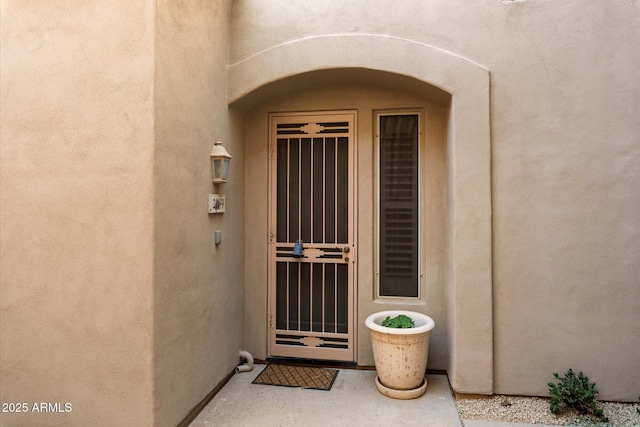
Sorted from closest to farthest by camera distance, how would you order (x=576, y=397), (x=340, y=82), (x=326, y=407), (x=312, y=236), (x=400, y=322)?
(x=576, y=397), (x=326, y=407), (x=400, y=322), (x=340, y=82), (x=312, y=236)

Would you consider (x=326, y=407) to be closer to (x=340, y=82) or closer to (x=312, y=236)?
(x=312, y=236)

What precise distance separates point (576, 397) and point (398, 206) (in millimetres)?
2076

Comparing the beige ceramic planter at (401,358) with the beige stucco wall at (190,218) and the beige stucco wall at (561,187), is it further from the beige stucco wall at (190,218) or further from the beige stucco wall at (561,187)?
the beige stucco wall at (190,218)

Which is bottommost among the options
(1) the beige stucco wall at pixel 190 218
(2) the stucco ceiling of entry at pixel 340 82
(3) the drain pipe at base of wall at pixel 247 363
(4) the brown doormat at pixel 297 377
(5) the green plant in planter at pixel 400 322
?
(4) the brown doormat at pixel 297 377

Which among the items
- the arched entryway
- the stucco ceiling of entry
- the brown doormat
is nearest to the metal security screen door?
the brown doormat

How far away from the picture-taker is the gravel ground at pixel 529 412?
2945mm

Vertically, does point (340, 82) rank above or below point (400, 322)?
above

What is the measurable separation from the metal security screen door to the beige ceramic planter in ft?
2.06

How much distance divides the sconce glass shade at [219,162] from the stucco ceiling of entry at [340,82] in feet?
1.95

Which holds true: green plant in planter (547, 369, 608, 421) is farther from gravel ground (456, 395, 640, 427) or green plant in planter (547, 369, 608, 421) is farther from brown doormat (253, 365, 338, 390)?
brown doormat (253, 365, 338, 390)

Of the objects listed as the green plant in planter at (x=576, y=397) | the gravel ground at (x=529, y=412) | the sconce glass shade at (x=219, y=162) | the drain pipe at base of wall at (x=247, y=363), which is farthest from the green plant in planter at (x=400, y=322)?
the sconce glass shade at (x=219, y=162)

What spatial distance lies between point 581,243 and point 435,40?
6.71ft

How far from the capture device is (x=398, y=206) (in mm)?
3967

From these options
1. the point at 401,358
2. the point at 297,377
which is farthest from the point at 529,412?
the point at 297,377
